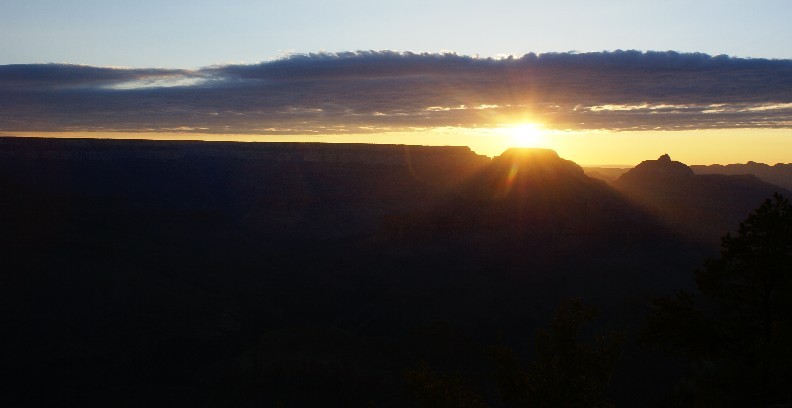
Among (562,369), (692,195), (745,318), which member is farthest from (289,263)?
(562,369)

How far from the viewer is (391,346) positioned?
271ft

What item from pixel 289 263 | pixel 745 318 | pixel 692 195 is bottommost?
pixel 289 263

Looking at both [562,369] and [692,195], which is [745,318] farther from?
[692,195]

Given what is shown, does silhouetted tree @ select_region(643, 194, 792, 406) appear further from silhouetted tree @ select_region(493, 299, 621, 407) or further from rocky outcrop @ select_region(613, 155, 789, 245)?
rocky outcrop @ select_region(613, 155, 789, 245)

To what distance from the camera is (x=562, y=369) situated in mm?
18578

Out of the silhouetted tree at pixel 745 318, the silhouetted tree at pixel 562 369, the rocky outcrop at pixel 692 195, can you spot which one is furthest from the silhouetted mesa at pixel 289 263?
the silhouetted tree at pixel 562 369

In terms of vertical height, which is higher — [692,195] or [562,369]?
[562,369]

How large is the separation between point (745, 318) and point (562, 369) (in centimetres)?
663

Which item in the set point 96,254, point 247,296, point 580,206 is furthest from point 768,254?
point 580,206

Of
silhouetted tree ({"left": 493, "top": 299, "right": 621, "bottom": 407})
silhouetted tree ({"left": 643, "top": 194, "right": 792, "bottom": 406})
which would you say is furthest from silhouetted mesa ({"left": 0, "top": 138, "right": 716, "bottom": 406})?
silhouetted tree ({"left": 493, "top": 299, "right": 621, "bottom": 407})

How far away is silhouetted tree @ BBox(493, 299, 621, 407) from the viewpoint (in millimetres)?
18297

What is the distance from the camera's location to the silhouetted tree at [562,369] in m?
18.3

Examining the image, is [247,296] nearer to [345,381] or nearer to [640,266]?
[345,381]

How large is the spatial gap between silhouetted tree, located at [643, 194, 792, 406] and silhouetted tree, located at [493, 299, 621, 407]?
4.63 m
